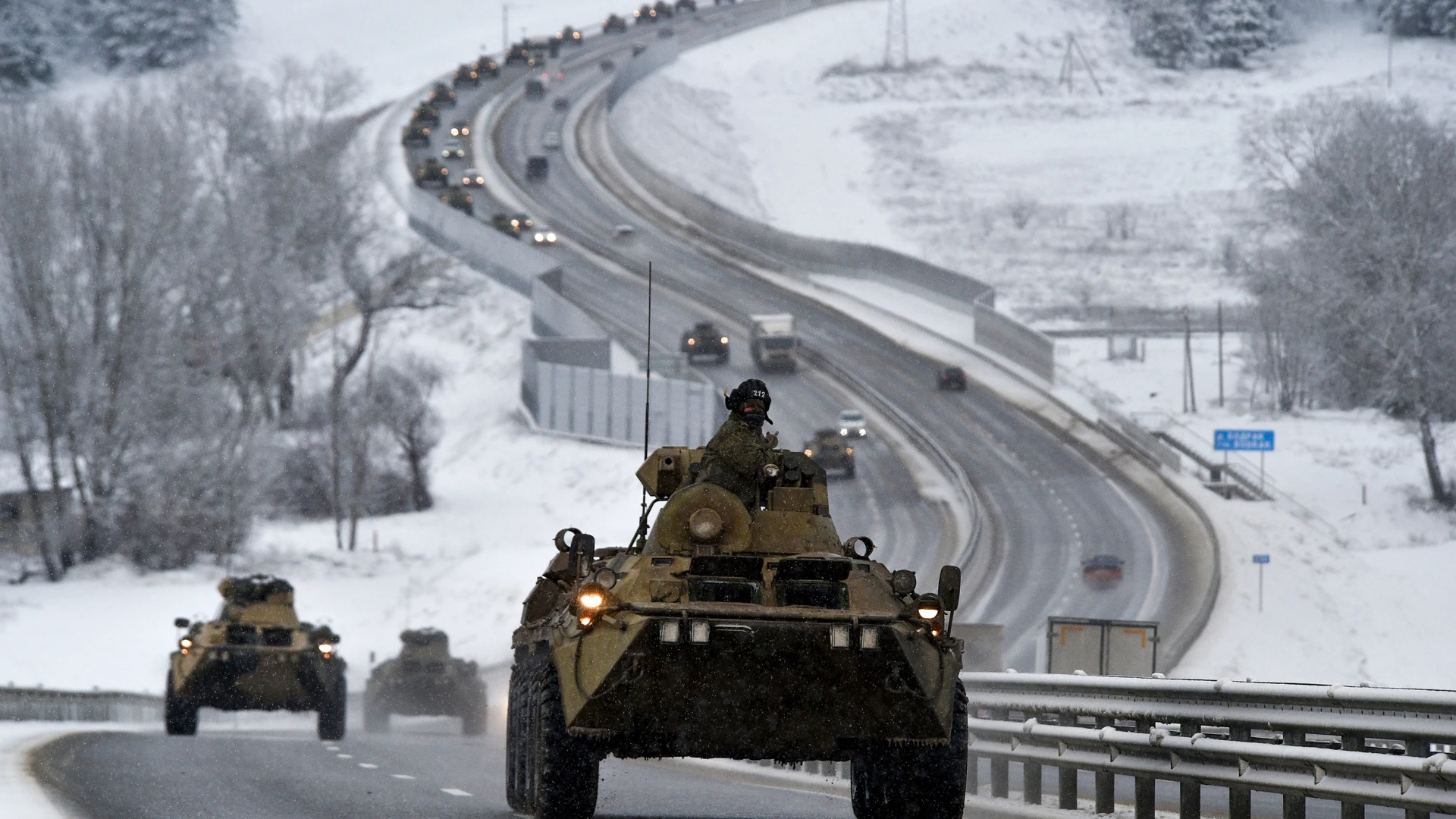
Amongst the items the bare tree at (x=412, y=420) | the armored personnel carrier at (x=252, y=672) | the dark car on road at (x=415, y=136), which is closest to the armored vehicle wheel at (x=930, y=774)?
the armored personnel carrier at (x=252, y=672)

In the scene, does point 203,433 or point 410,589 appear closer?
point 410,589

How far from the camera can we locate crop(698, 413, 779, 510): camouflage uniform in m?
12.7

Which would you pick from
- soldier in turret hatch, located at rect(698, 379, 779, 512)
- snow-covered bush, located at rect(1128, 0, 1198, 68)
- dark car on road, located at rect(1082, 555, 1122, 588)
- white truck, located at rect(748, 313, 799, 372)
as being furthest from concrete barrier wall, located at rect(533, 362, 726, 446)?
snow-covered bush, located at rect(1128, 0, 1198, 68)

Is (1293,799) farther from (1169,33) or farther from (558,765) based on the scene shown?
(1169,33)

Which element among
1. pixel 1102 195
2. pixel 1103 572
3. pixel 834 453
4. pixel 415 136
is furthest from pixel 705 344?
pixel 1102 195

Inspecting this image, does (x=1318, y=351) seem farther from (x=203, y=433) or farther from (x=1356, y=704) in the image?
(x=1356, y=704)

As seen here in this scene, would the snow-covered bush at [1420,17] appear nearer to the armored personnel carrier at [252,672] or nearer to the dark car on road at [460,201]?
the dark car on road at [460,201]

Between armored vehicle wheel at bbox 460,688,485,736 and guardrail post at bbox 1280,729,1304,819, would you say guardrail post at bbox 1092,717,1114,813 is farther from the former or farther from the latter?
armored vehicle wheel at bbox 460,688,485,736

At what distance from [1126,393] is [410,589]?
3511cm

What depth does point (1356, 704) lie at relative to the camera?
1112 centimetres

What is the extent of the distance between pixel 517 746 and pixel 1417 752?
19.0 ft

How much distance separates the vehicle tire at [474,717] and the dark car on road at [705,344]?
4090 centimetres

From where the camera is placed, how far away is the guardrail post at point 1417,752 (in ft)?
34.7

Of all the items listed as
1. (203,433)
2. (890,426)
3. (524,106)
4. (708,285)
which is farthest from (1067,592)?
(524,106)
